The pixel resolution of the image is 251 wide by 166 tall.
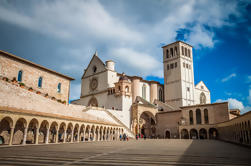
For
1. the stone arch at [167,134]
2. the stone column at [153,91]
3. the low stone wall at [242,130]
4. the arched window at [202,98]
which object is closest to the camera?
the low stone wall at [242,130]

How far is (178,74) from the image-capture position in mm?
55906

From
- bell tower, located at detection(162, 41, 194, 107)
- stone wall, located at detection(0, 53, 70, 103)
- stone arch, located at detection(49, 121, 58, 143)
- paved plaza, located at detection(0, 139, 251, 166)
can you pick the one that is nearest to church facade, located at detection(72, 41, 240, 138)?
bell tower, located at detection(162, 41, 194, 107)

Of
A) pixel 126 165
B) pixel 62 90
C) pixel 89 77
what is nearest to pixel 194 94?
pixel 89 77

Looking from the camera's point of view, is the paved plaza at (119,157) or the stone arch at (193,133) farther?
the stone arch at (193,133)

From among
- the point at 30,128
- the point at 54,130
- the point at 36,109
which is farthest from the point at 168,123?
the point at 36,109

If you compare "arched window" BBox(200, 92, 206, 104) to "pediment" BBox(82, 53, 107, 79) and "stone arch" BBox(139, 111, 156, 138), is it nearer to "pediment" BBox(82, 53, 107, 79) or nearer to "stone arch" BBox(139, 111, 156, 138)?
"stone arch" BBox(139, 111, 156, 138)

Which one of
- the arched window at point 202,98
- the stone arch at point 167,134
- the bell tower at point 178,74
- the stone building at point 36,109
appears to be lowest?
the stone arch at point 167,134

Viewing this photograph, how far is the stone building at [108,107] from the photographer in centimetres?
1944

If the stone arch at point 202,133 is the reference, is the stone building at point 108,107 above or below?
above

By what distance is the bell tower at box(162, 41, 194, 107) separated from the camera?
2160 inches

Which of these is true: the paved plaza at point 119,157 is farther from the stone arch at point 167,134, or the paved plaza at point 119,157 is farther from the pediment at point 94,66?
the pediment at point 94,66

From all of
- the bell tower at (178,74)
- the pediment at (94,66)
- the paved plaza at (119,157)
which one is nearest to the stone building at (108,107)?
the bell tower at (178,74)

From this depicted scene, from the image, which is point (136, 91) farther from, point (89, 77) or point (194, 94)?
point (194, 94)

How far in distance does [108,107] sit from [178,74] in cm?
2191
